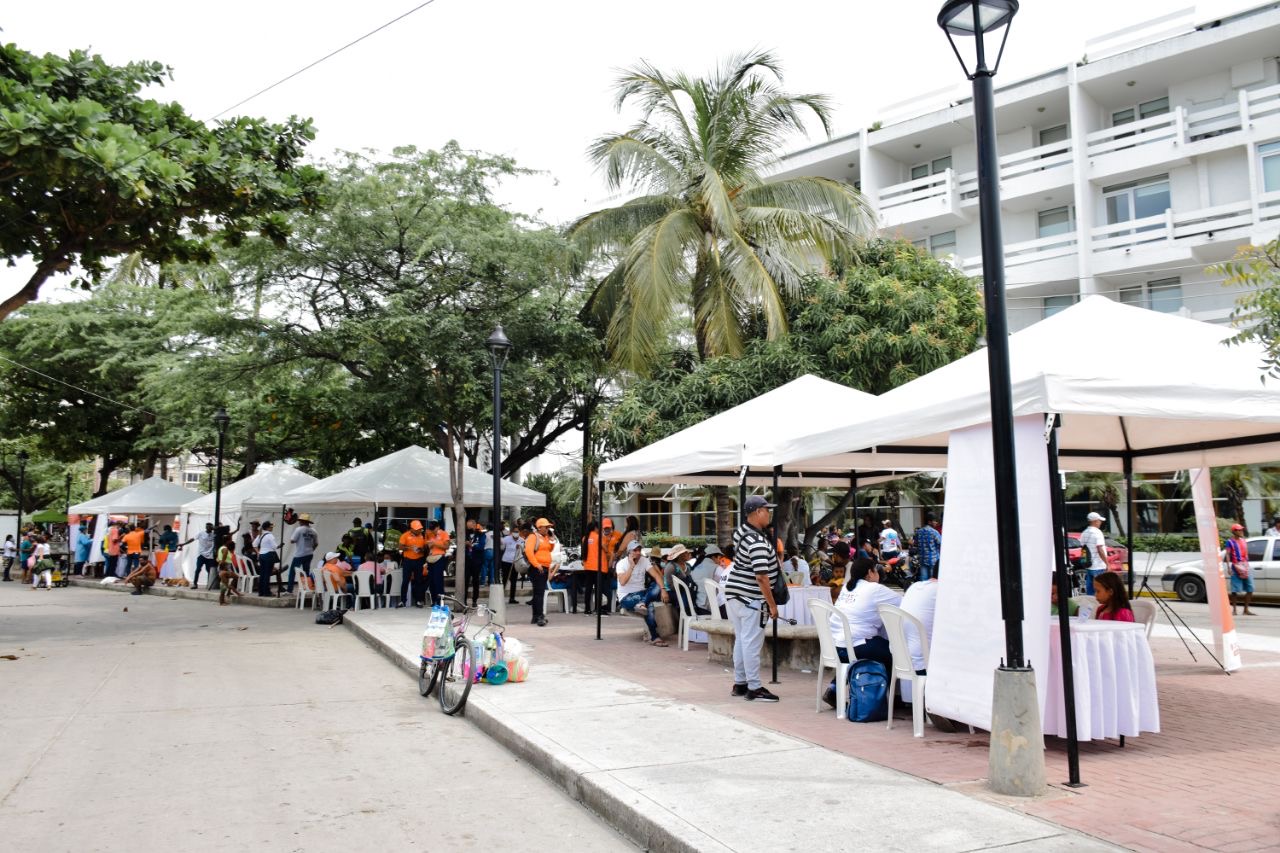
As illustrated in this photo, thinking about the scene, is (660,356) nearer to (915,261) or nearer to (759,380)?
(759,380)

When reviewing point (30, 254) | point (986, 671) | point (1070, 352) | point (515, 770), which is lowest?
point (515, 770)

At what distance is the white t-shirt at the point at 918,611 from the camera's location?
7527 mm

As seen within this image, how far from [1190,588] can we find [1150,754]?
615 inches

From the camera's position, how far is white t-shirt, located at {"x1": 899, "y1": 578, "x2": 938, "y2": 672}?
7.53 metres

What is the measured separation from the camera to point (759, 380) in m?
17.4

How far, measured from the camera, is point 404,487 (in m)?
19.5

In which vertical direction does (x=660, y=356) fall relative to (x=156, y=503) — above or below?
above

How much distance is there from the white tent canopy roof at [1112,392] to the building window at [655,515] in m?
35.6

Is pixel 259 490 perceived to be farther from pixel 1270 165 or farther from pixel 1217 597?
pixel 1270 165

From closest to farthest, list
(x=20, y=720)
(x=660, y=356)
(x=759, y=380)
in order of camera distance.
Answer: (x=20, y=720) < (x=759, y=380) < (x=660, y=356)

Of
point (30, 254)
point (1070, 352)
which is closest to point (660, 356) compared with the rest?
point (30, 254)

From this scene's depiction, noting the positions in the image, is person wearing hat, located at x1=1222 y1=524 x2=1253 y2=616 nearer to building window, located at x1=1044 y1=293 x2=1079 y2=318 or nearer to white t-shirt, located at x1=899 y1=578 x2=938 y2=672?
white t-shirt, located at x1=899 y1=578 x2=938 y2=672

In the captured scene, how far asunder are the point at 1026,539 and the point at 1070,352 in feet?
4.81

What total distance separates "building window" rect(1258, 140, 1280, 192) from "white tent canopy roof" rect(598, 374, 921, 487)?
20585mm
